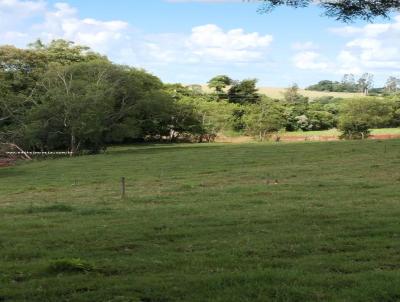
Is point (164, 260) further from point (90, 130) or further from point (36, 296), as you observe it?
point (90, 130)

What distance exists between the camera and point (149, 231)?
10422 mm

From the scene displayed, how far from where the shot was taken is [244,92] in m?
113

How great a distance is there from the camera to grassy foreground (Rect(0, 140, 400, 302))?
630 cm

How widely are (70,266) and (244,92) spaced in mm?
107347

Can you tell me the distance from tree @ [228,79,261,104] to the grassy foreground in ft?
307

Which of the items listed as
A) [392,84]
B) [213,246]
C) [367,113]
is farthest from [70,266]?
[392,84]

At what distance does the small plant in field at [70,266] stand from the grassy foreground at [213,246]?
0.6 inches

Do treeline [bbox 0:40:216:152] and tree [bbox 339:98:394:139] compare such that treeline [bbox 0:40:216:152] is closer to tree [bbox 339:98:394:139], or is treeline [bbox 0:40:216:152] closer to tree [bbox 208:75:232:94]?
tree [bbox 339:98:394:139]

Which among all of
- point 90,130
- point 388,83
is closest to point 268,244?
point 90,130

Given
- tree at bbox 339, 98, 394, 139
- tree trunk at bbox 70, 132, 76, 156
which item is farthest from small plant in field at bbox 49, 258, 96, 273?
tree at bbox 339, 98, 394, 139

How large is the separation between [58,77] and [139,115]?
37.2ft

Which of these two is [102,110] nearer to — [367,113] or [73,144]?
[73,144]

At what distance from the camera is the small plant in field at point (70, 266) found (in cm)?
720

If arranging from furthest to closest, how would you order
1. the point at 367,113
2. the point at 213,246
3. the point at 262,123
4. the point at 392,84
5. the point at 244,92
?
the point at 392,84 < the point at 244,92 < the point at 367,113 < the point at 262,123 < the point at 213,246
